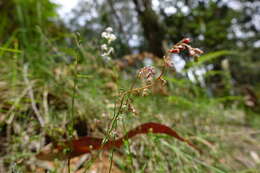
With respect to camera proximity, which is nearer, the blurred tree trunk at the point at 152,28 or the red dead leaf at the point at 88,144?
the red dead leaf at the point at 88,144

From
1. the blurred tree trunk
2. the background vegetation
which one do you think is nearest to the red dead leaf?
the background vegetation

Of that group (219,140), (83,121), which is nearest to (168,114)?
(219,140)

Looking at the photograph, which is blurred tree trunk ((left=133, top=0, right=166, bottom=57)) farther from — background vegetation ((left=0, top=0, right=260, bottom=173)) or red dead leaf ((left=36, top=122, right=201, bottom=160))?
red dead leaf ((left=36, top=122, right=201, bottom=160))

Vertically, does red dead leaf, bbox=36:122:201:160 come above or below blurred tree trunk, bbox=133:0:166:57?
below

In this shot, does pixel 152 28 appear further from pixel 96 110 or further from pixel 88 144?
pixel 88 144

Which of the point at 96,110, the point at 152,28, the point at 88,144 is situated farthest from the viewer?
the point at 152,28

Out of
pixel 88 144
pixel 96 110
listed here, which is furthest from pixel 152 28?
pixel 88 144

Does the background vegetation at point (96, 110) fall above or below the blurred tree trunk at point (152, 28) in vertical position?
below

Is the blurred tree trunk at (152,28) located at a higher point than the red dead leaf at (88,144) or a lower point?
higher

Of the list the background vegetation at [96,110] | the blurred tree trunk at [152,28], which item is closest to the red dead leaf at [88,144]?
the background vegetation at [96,110]

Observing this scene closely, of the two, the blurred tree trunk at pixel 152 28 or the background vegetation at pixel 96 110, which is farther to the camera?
the blurred tree trunk at pixel 152 28

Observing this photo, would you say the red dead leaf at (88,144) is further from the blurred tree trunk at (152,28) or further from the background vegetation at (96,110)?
the blurred tree trunk at (152,28)

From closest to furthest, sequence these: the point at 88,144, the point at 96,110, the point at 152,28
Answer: the point at 88,144 → the point at 96,110 → the point at 152,28
